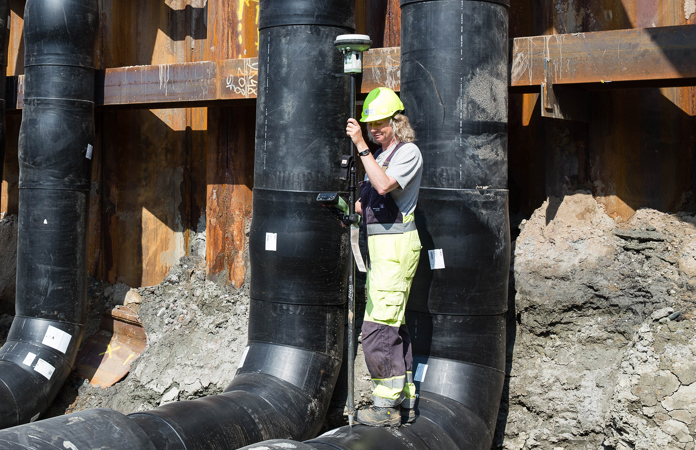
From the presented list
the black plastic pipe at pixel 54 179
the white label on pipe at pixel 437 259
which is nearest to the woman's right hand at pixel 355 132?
the white label on pipe at pixel 437 259

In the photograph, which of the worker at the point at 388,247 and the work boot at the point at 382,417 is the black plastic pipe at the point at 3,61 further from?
the work boot at the point at 382,417

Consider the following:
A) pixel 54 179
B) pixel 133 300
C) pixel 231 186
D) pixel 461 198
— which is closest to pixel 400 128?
pixel 461 198

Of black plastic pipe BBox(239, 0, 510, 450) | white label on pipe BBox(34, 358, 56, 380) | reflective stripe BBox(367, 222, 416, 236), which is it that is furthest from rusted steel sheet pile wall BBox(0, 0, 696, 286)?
reflective stripe BBox(367, 222, 416, 236)

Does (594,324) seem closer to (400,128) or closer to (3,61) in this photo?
(400,128)

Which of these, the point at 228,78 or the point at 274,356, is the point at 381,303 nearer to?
the point at 274,356

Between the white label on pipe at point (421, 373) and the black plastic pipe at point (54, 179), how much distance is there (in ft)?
10.9

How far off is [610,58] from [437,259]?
5.76 ft

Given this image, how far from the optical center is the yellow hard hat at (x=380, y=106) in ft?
12.4

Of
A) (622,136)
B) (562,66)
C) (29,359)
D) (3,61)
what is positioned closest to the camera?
(562,66)

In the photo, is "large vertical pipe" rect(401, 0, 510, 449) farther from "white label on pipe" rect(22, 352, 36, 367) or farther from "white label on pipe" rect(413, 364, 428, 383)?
"white label on pipe" rect(22, 352, 36, 367)

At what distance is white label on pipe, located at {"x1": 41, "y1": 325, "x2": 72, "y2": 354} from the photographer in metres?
5.96

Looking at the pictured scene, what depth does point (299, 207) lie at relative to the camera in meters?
4.84

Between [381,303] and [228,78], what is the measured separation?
2.87 meters

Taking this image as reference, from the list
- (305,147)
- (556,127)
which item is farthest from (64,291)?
(556,127)
